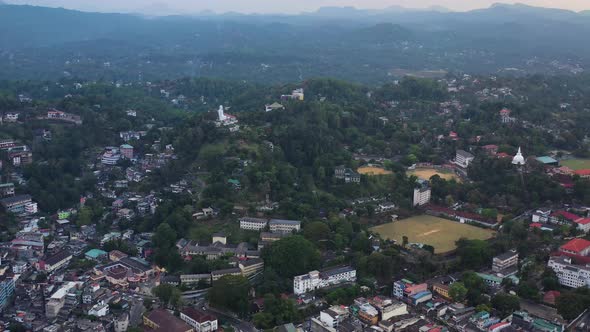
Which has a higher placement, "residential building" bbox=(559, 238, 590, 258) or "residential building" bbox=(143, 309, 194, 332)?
"residential building" bbox=(559, 238, 590, 258)

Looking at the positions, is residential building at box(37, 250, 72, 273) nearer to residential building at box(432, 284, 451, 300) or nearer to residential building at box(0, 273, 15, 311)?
residential building at box(0, 273, 15, 311)

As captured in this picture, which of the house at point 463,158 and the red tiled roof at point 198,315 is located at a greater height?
the house at point 463,158

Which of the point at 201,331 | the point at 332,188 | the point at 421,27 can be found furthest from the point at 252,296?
the point at 421,27

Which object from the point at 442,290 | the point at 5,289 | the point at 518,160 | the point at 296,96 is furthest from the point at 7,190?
the point at 518,160

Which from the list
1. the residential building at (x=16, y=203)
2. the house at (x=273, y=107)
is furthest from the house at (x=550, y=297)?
the residential building at (x=16, y=203)

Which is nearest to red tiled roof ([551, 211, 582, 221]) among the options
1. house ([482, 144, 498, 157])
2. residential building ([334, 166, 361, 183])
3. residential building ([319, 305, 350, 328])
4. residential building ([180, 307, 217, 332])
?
house ([482, 144, 498, 157])

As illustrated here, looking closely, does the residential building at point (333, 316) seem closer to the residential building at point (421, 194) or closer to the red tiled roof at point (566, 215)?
the residential building at point (421, 194)
